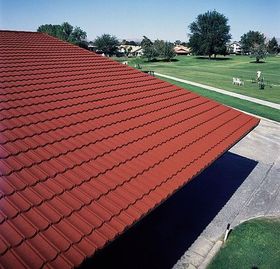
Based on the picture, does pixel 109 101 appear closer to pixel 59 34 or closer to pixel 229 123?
pixel 229 123

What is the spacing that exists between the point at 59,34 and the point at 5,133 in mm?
91140

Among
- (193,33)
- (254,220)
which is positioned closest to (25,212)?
(254,220)

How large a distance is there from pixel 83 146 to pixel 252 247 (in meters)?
6.61

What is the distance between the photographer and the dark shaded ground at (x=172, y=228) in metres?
9.04

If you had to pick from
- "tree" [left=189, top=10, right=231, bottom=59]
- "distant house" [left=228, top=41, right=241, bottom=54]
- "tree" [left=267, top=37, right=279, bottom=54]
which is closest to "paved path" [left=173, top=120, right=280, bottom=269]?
"tree" [left=189, top=10, right=231, bottom=59]

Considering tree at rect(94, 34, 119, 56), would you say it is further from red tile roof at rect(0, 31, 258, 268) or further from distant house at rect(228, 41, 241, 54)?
red tile roof at rect(0, 31, 258, 268)

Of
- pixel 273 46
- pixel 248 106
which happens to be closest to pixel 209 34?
pixel 273 46

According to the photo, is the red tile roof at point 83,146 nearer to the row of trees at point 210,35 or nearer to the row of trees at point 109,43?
the row of trees at point 109,43

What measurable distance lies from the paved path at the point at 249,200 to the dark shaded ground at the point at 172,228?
0.83ft

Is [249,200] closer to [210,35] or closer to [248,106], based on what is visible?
[248,106]

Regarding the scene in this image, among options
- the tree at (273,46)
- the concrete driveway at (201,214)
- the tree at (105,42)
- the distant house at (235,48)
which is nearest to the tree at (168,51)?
the tree at (105,42)

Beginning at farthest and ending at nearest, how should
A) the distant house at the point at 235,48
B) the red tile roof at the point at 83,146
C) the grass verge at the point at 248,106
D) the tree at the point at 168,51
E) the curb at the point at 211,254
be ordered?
the distant house at the point at 235,48 < the tree at the point at 168,51 < the grass verge at the point at 248,106 < the curb at the point at 211,254 < the red tile roof at the point at 83,146

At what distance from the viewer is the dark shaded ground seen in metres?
9.04

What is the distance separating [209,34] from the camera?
334ft
